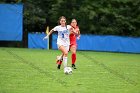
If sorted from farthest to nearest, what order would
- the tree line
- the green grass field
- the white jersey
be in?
the tree line → the white jersey → the green grass field

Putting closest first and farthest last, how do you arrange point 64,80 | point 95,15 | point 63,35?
1. point 64,80
2. point 63,35
3. point 95,15

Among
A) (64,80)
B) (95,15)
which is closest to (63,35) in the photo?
(64,80)

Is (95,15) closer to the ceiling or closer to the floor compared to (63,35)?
closer to the ceiling

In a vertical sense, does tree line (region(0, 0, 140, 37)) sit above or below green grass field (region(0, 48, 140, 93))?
above

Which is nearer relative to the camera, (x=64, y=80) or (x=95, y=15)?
(x=64, y=80)

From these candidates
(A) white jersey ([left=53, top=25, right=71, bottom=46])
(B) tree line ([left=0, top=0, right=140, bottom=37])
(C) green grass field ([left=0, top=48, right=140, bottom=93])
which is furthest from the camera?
(B) tree line ([left=0, top=0, right=140, bottom=37])

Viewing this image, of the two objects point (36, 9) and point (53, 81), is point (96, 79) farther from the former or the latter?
point (36, 9)

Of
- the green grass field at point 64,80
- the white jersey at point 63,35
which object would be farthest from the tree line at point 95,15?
the white jersey at point 63,35

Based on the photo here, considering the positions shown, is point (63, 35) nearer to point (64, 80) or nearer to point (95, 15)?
point (64, 80)

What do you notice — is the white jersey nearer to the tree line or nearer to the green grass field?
the green grass field

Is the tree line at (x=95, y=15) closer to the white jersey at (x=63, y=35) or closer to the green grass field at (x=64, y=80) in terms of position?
the green grass field at (x=64, y=80)

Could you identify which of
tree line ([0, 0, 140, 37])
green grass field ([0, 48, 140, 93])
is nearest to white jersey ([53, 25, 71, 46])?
green grass field ([0, 48, 140, 93])

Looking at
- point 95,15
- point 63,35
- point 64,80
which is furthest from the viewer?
point 95,15

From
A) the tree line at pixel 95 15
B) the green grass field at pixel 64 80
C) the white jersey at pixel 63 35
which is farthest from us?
the tree line at pixel 95 15
